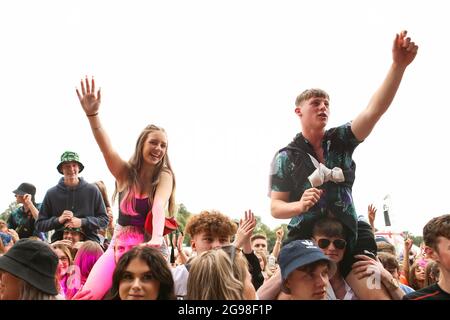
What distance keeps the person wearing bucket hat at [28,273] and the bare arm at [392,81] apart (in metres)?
2.16

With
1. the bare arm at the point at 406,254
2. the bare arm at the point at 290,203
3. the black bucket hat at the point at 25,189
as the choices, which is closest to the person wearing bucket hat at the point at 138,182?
the bare arm at the point at 290,203

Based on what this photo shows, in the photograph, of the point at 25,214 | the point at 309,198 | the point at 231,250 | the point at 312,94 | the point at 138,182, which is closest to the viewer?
the point at 309,198

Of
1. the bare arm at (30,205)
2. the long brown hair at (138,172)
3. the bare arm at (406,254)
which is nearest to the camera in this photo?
the long brown hair at (138,172)

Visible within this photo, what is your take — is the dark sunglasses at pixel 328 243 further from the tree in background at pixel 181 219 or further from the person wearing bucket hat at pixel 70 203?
the person wearing bucket hat at pixel 70 203

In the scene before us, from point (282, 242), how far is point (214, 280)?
729 mm

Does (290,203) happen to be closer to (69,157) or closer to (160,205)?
(160,205)

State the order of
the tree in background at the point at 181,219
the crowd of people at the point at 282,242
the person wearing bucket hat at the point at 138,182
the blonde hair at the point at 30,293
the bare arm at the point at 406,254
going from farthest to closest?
the bare arm at the point at 406,254, the tree in background at the point at 181,219, the person wearing bucket hat at the point at 138,182, the crowd of people at the point at 282,242, the blonde hair at the point at 30,293

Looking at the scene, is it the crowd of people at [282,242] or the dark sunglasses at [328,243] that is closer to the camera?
the crowd of people at [282,242]

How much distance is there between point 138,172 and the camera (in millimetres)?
4039

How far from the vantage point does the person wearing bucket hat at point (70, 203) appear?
5237mm

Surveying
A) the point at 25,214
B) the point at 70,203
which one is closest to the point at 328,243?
the point at 70,203

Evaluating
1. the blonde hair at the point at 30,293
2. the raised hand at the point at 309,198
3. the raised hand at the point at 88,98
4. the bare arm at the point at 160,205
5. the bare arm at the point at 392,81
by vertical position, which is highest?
the raised hand at the point at 88,98

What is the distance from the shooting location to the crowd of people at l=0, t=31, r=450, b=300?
3246mm

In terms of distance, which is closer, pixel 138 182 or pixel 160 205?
pixel 160 205
